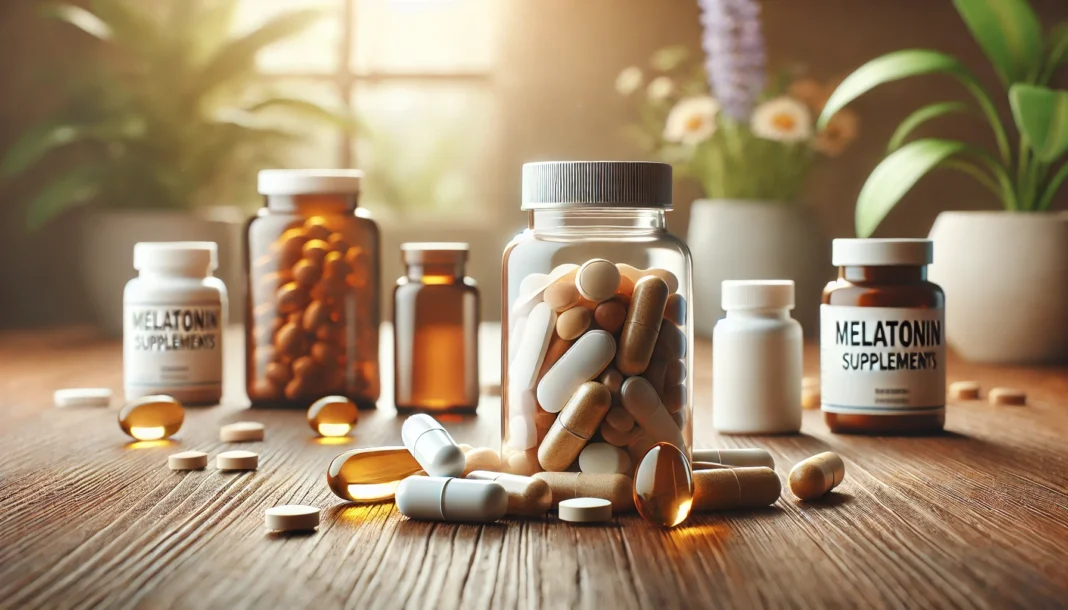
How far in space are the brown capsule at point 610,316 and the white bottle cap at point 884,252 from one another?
39 cm

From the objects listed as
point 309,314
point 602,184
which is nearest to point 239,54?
point 309,314

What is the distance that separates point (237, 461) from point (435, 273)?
41 cm

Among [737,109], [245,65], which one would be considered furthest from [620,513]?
[245,65]

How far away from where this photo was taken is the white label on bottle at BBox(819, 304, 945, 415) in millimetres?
1105

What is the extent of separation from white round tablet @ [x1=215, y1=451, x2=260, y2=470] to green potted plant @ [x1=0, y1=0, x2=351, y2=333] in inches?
60.5

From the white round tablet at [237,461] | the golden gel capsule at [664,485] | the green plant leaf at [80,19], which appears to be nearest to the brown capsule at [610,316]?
the golden gel capsule at [664,485]

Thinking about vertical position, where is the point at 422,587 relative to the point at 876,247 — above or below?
below

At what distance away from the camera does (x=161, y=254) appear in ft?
4.42

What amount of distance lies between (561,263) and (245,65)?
203 cm

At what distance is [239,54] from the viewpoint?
265cm

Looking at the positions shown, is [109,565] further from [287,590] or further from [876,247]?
[876,247]

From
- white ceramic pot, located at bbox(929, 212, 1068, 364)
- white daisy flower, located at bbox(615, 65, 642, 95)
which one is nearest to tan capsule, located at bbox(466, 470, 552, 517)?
white ceramic pot, located at bbox(929, 212, 1068, 364)

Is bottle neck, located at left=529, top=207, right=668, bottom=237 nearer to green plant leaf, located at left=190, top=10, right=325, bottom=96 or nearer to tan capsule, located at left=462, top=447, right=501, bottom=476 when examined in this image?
tan capsule, located at left=462, top=447, right=501, bottom=476

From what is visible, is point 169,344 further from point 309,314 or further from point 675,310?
point 675,310
